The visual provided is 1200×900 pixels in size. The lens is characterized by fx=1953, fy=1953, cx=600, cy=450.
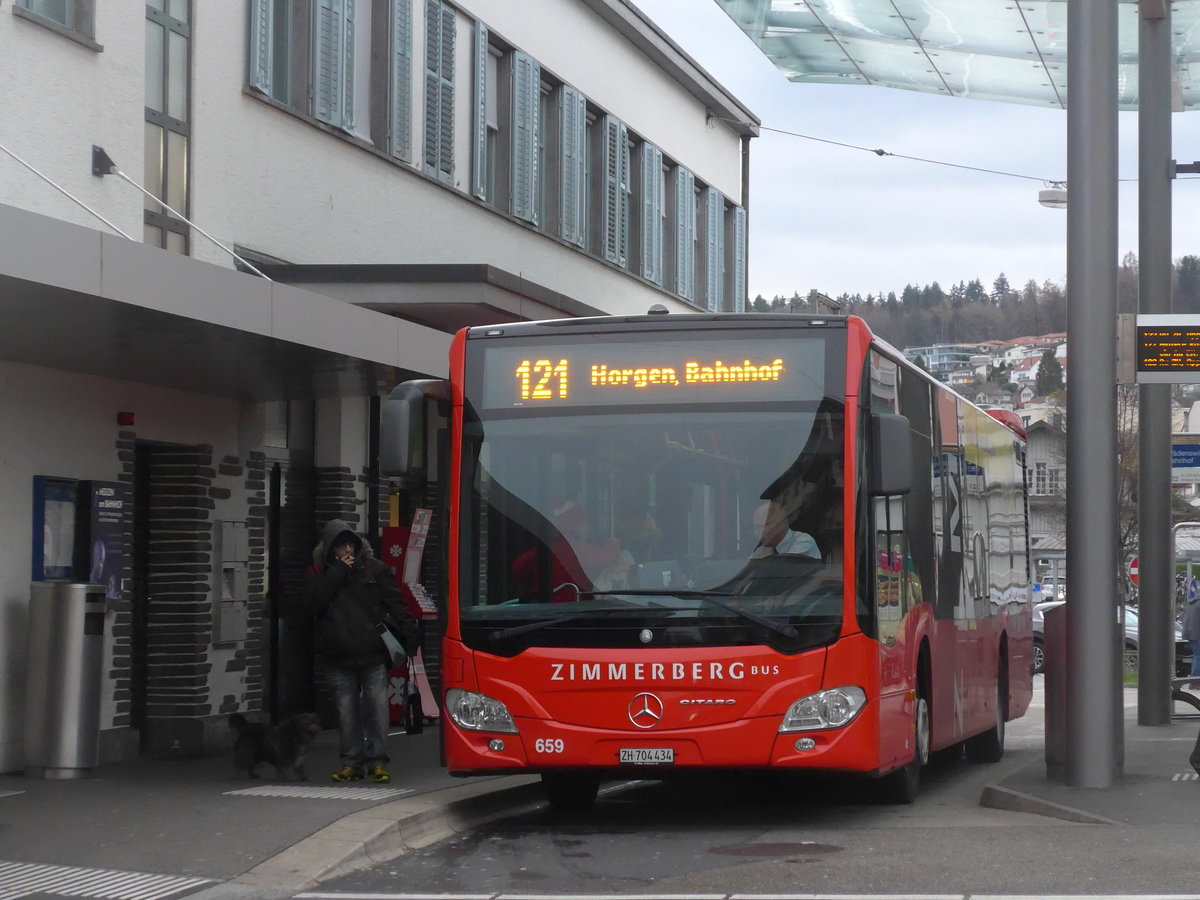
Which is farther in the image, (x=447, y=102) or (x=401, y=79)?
(x=447, y=102)

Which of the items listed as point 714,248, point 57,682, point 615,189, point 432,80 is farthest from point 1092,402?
point 714,248

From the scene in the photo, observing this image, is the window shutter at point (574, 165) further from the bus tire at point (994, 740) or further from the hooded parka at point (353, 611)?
the hooded parka at point (353, 611)

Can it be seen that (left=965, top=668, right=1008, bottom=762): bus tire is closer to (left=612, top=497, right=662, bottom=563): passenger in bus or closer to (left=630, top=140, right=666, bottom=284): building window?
(left=612, top=497, right=662, bottom=563): passenger in bus

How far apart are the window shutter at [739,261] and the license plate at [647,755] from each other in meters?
21.4

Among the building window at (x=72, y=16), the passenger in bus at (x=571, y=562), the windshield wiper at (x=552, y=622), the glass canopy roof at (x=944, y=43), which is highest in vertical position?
the glass canopy roof at (x=944, y=43)

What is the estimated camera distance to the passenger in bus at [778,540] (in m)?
10.5

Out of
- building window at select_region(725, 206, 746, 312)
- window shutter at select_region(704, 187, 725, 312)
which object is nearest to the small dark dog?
window shutter at select_region(704, 187, 725, 312)

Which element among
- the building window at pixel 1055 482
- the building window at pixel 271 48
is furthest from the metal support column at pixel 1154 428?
the building window at pixel 1055 482

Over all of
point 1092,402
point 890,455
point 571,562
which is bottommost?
point 571,562

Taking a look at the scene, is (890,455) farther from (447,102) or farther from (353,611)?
(447,102)

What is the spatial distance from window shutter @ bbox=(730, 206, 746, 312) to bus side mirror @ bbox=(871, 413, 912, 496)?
20.8 m

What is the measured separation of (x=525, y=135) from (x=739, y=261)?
33.0 ft

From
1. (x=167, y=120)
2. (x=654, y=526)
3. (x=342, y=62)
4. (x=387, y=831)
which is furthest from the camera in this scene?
(x=342, y=62)

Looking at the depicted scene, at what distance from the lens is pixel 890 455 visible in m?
10.6
